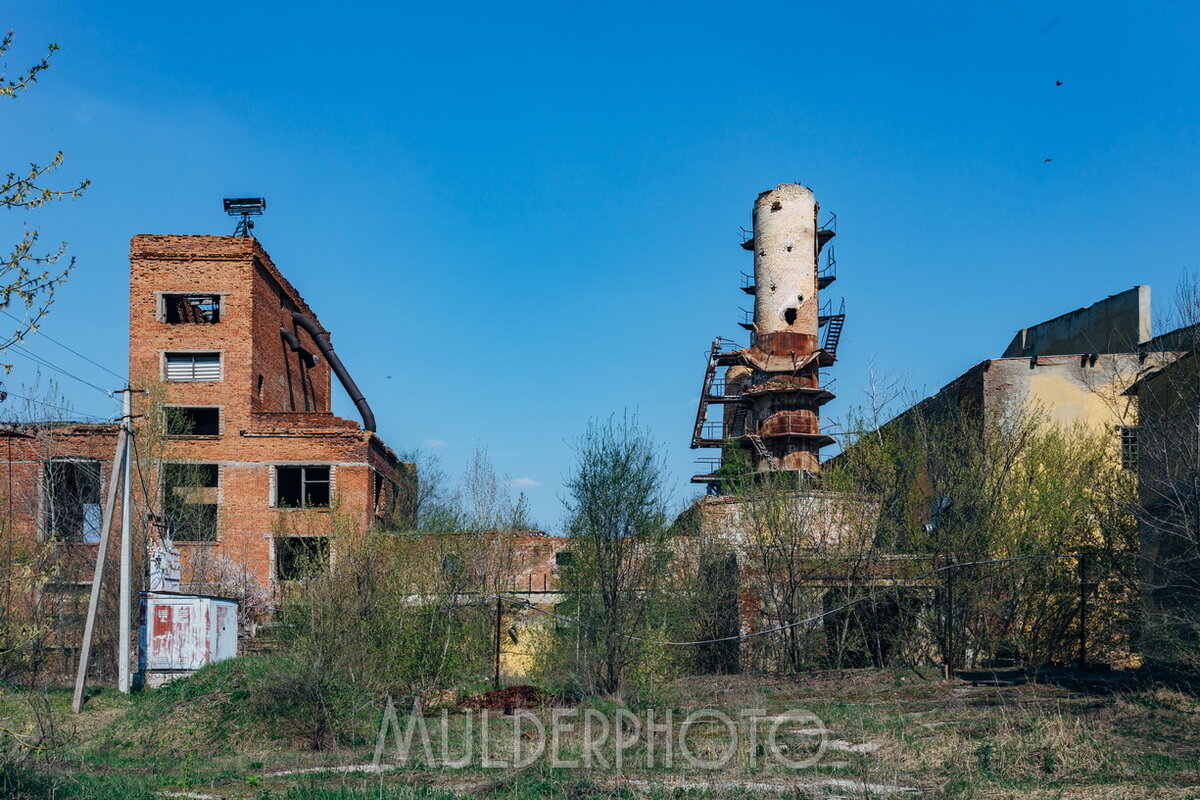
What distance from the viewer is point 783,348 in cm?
3488

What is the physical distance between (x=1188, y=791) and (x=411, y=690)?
12489mm

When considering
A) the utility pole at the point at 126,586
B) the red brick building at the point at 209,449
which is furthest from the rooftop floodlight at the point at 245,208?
the utility pole at the point at 126,586

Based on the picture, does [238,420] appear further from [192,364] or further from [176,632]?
[176,632]

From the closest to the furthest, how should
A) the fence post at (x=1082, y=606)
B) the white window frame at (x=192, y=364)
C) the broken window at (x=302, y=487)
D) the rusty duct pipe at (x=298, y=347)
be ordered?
the fence post at (x=1082, y=606) → the broken window at (x=302, y=487) → the white window frame at (x=192, y=364) → the rusty duct pipe at (x=298, y=347)

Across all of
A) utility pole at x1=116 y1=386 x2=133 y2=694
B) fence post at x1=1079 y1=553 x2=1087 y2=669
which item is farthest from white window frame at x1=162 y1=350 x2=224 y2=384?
fence post at x1=1079 y1=553 x2=1087 y2=669

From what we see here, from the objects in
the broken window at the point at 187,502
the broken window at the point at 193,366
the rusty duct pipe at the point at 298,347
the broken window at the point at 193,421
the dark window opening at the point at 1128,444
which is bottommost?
the broken window at the point at 187,502

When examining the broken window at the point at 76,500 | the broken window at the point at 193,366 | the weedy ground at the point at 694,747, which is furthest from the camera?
the broken window at the point at 193,366

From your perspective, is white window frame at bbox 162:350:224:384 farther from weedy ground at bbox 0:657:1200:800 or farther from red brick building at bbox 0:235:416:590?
weedy ground at bbox 0:657:1200:800

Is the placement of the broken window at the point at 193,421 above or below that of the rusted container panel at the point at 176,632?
Result: above

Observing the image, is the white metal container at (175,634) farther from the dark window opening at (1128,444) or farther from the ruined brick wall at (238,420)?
the dark window opening at (1128,444)

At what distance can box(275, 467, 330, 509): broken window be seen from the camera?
35694 mm

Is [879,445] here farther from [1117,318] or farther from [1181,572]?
[1117,318]

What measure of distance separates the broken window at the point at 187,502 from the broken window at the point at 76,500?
2.59 m

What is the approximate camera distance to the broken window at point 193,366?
36344 millimetres
